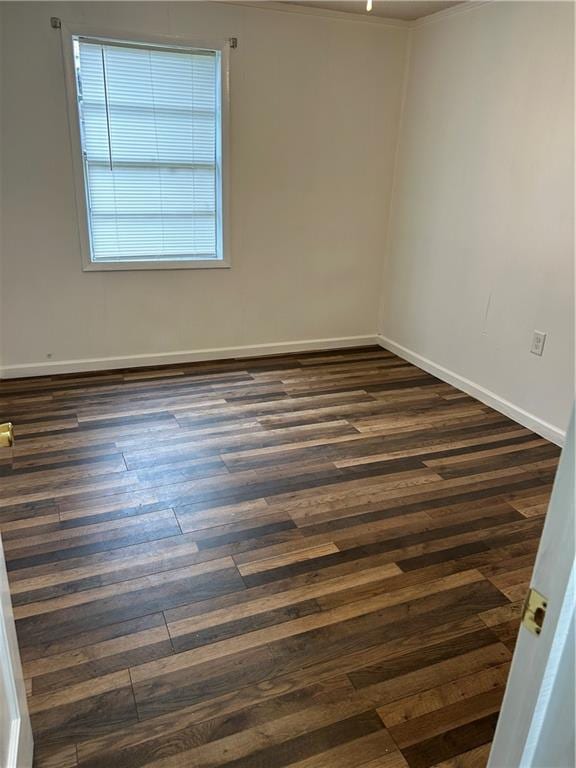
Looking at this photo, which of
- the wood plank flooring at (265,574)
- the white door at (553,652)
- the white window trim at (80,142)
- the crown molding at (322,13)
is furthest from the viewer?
the crown molding at (322,13)

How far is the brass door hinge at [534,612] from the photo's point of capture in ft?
2.12

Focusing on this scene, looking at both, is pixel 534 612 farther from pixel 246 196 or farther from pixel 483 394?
pixel 246 196

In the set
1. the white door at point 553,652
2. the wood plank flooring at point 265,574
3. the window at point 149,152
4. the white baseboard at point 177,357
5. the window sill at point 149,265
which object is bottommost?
the wood plank flooring at point 265,574

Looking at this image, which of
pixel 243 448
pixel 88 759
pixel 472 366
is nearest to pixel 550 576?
pixel 88 759

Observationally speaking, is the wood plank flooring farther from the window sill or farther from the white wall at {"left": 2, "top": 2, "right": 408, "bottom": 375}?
the window sill

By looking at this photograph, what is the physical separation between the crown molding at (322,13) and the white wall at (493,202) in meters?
0.18

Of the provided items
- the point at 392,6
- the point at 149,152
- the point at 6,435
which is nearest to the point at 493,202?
the point at 392,6

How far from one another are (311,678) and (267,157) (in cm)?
339

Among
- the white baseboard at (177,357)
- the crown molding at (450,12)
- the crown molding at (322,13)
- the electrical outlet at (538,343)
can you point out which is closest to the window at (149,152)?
the crown molding at (322,13)

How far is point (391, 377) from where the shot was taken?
4.06 metres

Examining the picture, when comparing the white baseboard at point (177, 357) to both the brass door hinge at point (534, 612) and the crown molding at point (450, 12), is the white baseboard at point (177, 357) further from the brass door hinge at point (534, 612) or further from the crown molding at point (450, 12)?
the brass door hinge at point (534, 612)

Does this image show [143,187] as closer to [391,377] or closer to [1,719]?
[391,377]

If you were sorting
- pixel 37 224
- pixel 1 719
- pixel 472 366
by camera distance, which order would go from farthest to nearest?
1. pixel 472 366
2. pixel 37 224
3. pixel 1 719

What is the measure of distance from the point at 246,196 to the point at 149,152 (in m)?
0.72
